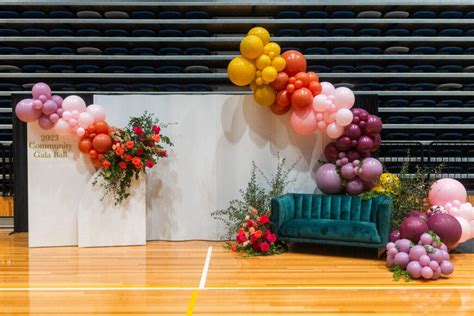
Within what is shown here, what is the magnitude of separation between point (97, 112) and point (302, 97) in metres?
2.38

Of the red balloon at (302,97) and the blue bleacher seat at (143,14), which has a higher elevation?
the blue bleacher seat at (143,14)

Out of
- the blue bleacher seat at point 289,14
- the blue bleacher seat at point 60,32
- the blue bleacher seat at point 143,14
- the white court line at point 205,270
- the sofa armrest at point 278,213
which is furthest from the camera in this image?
the blue bleacher seat at point 289,14

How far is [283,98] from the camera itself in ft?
18.2

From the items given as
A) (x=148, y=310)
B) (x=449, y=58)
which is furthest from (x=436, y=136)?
(x=148, y=310)

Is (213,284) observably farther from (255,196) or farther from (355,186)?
(355,186)

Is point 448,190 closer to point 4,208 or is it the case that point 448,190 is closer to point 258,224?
point 258,224

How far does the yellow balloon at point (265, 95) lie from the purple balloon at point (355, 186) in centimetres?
133

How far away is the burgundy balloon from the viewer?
5609 millimetres

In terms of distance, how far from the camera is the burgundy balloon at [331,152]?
5.61 metres

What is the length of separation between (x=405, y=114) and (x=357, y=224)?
5.59 m

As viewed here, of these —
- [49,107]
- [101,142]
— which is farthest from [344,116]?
[49,107]

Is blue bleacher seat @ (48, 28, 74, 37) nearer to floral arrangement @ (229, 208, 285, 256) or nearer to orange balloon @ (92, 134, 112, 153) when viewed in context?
orange balloon @ (92, 134, 112, 153)

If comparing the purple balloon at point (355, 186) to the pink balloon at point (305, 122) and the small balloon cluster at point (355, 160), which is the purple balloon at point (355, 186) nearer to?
the small balloon cluster at point (355, 160)

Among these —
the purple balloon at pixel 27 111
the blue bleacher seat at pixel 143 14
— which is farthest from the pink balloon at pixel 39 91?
the blue bleacher seat at pixel 143 14
